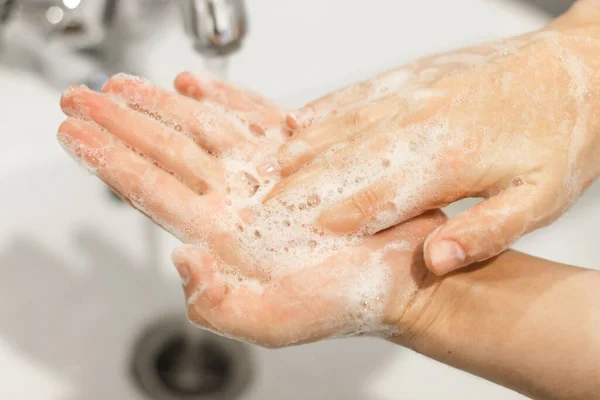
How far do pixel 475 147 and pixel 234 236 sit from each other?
20cm

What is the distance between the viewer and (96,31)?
0.66m

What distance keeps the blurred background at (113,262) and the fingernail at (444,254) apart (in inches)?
11.6

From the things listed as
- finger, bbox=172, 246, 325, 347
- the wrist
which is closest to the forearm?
finger, bbox=172, 246, 325, 347

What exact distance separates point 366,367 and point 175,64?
42 cm

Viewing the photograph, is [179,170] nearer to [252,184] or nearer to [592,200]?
[252,184]

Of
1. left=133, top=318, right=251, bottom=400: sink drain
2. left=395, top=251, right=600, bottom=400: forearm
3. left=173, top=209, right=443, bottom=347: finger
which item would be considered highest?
left=173, top=209, right=443, bottom=347: finger

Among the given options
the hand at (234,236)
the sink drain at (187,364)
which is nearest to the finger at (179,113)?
the hand at (234,236)

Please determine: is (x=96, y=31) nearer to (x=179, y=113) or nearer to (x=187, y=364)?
(x=179, y=113)

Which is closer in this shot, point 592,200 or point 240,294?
point 240,294

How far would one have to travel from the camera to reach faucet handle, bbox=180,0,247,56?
0.57 m

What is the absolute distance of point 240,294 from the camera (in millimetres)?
454

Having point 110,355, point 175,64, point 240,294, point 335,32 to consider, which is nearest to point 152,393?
point 110,355

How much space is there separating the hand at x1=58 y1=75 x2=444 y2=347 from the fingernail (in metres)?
0.06

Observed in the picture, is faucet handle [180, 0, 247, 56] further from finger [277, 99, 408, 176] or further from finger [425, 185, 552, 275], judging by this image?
finger [425, 185, 552, 275]
